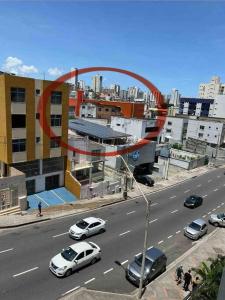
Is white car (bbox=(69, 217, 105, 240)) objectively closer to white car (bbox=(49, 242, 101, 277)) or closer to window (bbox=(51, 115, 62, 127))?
white car (bbox=(49, 242, 101, 277))

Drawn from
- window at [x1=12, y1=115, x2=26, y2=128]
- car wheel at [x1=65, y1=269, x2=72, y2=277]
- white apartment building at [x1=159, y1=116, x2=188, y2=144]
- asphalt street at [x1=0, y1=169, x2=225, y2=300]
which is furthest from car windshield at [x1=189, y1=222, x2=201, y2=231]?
white apartment building at [x1=159, y1=116, x2=188, y2=144]

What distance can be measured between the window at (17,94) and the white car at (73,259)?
2048 cm

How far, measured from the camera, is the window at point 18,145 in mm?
35147

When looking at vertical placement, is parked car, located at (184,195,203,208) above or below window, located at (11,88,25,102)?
below

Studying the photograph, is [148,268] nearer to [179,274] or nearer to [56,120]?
[179,274]

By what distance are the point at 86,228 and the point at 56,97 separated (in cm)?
1994

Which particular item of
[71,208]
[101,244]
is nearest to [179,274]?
[101,244]

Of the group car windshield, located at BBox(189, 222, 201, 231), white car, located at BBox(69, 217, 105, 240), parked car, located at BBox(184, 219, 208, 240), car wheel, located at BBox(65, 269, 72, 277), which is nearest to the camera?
car wheel, located at BBox(65, 269, 72, 277)

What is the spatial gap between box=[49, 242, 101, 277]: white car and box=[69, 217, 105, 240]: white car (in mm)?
3598

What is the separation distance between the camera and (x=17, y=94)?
112 ft

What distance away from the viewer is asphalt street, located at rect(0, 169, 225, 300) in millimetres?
20328

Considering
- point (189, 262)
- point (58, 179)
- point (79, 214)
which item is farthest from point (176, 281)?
point (58, 179)

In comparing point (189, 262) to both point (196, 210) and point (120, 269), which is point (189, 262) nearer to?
point (120, 269)

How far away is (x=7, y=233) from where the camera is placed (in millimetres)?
27484
